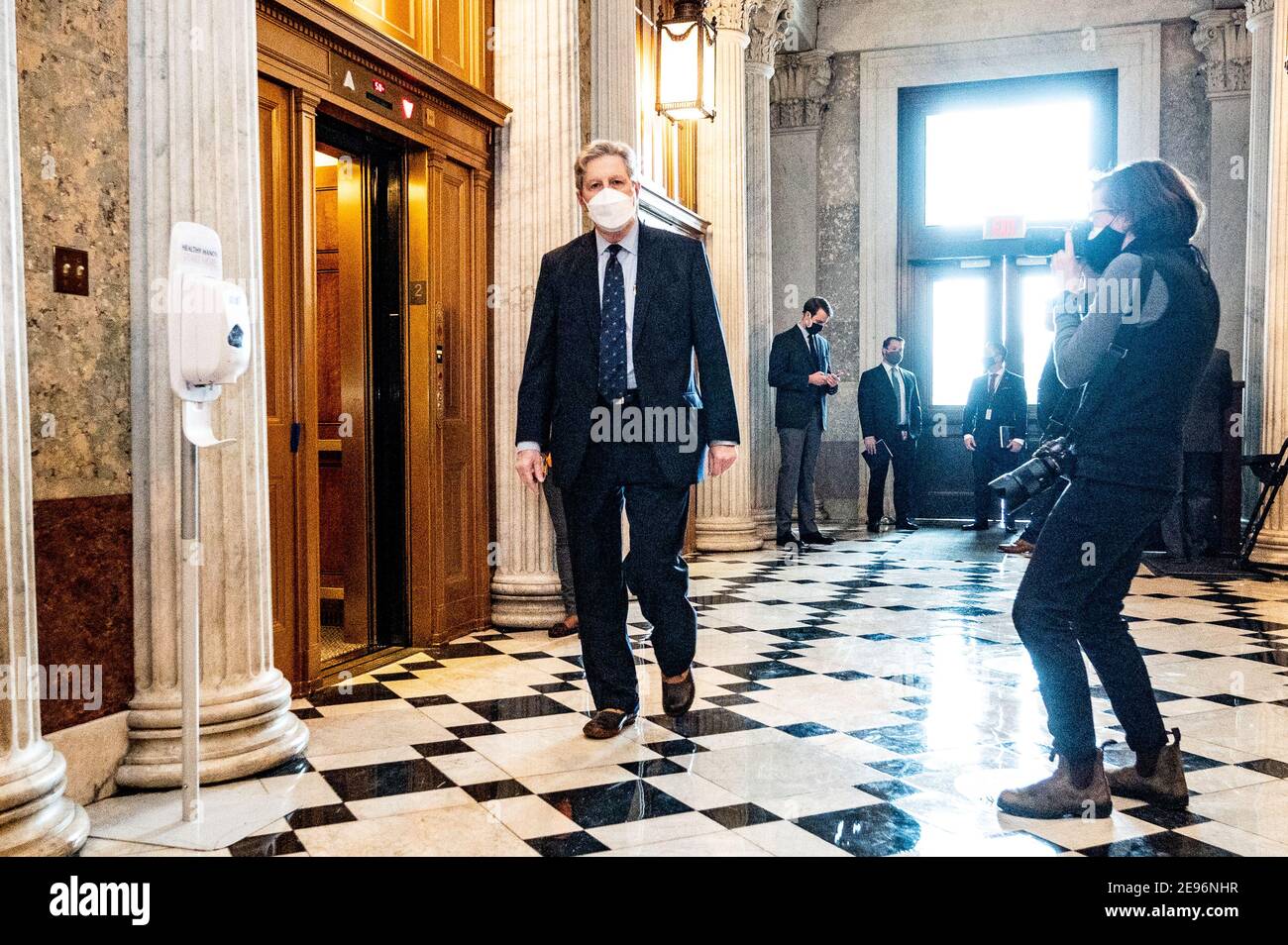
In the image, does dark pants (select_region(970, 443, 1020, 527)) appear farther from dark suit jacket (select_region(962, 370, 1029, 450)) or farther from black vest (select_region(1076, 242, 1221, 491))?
black vest (select_region(1076, 242, 1221, 491))

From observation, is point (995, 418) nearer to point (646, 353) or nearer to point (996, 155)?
point (996, 155)

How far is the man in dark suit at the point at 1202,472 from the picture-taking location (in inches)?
323

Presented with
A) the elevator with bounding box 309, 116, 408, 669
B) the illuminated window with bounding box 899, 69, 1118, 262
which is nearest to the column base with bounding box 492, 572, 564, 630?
the elevator with bounding box 309, 116, 408, 669

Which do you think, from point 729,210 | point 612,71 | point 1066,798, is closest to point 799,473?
point 729,210

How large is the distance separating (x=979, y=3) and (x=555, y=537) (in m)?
8.83

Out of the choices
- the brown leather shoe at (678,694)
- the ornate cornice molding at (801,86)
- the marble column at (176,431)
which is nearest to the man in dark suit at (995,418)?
the ornate cornice molding at (801,86)

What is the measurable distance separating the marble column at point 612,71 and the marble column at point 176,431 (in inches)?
120

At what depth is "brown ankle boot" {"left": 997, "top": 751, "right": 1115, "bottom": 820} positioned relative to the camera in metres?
2.75

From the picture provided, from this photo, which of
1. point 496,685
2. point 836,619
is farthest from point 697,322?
point 836,619

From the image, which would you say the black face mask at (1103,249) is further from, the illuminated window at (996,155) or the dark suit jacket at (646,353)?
the illuminated window at (996,155)

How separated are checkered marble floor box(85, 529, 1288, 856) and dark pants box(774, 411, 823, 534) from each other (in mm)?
3326

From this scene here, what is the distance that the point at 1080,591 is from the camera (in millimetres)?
2693

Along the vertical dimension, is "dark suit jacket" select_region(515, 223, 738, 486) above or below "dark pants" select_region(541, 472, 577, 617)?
above

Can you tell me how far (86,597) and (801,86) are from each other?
10682 millimetres
